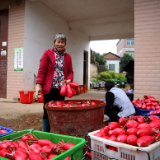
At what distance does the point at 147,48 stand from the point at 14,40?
519 cm

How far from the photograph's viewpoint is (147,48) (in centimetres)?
509

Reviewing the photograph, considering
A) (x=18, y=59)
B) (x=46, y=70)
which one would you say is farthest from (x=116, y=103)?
(x=18, y=59)

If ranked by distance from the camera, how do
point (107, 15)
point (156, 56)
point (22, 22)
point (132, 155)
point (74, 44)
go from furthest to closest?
point (74, 44) → point (107, 15) → point (22, 22) → point (156, 56) → point (132, 155)

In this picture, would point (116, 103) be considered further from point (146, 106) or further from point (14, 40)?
point (14, 40)

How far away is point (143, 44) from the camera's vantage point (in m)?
5.13

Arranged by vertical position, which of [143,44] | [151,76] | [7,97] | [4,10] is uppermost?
[4,10]

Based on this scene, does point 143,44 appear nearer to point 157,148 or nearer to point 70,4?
point 157,148

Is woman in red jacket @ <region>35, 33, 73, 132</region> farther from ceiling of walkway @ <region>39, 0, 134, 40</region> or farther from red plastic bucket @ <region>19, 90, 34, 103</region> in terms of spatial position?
ceiling of walkway @ <region>39, 0, 134, 40</region>

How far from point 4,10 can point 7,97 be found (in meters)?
3.73

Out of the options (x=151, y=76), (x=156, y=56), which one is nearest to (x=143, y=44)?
→ (x=156, y=56)

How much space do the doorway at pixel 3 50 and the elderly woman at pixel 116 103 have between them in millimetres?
5461

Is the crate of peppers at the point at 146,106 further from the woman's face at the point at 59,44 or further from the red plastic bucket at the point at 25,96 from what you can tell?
the red plastic bucket at the point at 25,96

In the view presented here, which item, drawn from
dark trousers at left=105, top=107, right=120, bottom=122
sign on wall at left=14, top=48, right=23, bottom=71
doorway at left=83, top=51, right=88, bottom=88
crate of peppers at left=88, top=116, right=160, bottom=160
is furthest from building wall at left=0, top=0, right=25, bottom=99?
doorway at left=83, top=51, right=88, bottom=88

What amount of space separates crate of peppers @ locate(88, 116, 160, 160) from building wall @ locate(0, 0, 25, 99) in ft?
18.5
